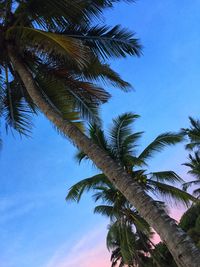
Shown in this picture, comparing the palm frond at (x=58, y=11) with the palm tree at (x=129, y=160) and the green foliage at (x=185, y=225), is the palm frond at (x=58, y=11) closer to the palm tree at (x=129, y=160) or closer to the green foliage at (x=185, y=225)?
the palm tree at (x=129, y=160)

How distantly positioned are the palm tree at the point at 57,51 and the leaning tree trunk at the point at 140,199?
27 mm

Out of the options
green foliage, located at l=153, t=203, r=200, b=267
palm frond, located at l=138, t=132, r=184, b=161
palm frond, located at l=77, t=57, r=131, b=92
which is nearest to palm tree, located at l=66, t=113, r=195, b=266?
palm frond, located at l=138, t=132, r=184, b=161

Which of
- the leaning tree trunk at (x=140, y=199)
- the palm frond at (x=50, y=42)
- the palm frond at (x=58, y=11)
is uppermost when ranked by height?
the palm frond at (x=58, y=11)

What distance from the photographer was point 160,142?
18375 mm

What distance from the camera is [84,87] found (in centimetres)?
1223

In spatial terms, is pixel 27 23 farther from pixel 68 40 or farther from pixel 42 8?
pixel 68 40

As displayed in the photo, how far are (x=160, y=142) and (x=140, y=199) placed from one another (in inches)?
469

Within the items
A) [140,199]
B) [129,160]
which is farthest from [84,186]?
[140,199]

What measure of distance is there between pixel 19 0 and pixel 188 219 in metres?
25.9

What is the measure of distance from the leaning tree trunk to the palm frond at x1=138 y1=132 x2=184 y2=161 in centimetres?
945

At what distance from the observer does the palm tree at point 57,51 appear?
9266 millimetres

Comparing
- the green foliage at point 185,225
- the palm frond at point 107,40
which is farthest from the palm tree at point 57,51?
the green foliage at point 185,225

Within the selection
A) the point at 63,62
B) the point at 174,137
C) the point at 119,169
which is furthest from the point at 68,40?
the point at 174,137

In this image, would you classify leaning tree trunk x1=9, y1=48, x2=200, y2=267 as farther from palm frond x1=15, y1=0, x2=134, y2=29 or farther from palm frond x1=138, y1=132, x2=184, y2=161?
palm frond x1=138, y1=132, x2=184, y2=161
